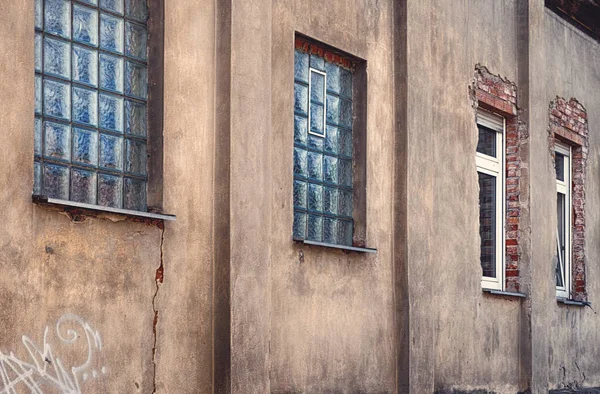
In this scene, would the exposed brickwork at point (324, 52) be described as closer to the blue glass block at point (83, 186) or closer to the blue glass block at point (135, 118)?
the blue glass block at point (135, 118)

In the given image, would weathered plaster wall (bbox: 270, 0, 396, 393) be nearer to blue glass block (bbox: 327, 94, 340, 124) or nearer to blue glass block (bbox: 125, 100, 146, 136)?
blue glass block (bbox: 327, 94, 340, 124)

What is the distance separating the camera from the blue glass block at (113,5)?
23.2ft

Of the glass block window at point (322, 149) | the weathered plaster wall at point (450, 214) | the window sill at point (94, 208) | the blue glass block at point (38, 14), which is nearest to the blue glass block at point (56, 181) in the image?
the window sill at point (94, 208)

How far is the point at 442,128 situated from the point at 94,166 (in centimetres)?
454

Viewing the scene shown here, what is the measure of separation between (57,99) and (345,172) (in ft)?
10.8

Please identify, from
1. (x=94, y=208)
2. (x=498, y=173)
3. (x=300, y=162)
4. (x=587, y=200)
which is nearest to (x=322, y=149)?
(x=300, y=162)

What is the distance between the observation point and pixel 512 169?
12.2m

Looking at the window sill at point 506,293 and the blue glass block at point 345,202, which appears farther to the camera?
the window sill at point 506,293

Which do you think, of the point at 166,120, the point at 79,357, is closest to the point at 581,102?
the point at 166,120

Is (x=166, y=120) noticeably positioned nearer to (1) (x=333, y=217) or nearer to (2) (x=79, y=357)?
(2) (x=79, y=357)

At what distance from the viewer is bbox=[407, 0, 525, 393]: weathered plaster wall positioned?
983 cm

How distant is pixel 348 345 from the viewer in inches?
353

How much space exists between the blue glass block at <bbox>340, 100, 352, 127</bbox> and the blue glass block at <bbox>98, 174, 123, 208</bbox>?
2.77 meters

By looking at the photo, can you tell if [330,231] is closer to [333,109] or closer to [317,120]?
[317,120]
